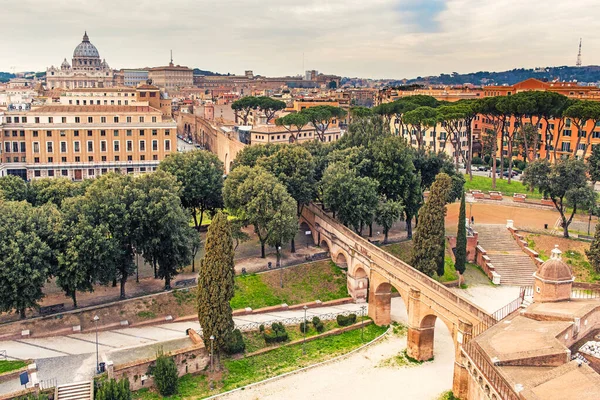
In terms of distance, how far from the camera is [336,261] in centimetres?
4759

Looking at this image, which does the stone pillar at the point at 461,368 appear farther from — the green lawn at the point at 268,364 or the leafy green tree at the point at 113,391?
the leafy green tree at the point at 113,391

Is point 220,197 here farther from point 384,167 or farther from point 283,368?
point 283,368

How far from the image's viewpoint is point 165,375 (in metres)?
31.1

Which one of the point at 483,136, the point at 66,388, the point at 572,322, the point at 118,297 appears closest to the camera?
the point at 572,322

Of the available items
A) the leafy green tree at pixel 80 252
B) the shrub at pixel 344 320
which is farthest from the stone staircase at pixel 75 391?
the shrub at pixel 344 320

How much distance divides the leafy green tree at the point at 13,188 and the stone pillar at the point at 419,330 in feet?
102

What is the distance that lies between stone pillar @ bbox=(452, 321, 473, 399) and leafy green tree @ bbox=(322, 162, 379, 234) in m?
17.6

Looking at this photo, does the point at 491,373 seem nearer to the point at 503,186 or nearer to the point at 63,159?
the point at 503,186

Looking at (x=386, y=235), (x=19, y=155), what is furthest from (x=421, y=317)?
(x=19, y=155)

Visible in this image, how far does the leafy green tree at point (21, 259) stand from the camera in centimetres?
3281

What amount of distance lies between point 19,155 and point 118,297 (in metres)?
40.6

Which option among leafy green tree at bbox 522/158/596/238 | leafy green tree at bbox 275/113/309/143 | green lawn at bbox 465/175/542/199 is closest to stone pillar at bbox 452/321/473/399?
leafy green tree at bbox 522/158/596/238

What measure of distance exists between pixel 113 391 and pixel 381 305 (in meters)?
19.7

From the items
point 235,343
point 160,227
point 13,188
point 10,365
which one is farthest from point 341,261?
point 13,188
